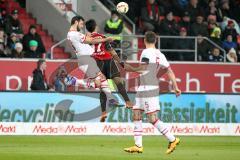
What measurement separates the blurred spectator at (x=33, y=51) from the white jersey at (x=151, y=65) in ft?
34.1

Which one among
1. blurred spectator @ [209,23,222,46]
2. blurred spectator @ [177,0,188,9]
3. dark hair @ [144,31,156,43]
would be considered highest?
blurred spectator @ [177,0,188,9]

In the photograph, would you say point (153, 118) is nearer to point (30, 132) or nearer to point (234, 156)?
point (234, 156)

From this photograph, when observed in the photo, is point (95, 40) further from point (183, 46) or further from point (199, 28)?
point (199, 28)

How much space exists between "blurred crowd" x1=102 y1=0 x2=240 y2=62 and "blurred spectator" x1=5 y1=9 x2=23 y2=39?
4.50m

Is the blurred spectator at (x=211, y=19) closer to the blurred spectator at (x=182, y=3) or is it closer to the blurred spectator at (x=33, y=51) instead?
the blurred spectator at (x=182, y=3)

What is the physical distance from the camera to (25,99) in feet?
73.8

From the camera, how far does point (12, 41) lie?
84.1ft

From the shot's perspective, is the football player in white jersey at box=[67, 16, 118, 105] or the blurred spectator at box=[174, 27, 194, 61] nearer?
the football player in white jersey at box=[67, 16, 118, 105]

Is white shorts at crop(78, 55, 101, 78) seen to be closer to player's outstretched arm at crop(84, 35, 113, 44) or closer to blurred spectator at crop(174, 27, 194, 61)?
player's outstretched arm at crop(84, 35, 113, 44)

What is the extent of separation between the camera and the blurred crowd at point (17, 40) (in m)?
25.5

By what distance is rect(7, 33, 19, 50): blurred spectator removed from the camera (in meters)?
25.5

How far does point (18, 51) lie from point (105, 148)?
9.41 m

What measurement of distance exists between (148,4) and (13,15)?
497 cm

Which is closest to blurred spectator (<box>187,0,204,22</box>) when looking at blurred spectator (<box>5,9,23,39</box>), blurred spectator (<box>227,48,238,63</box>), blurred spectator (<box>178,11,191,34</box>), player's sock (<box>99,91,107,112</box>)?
blurred spectator (<box>178,11,191,34</box>)
